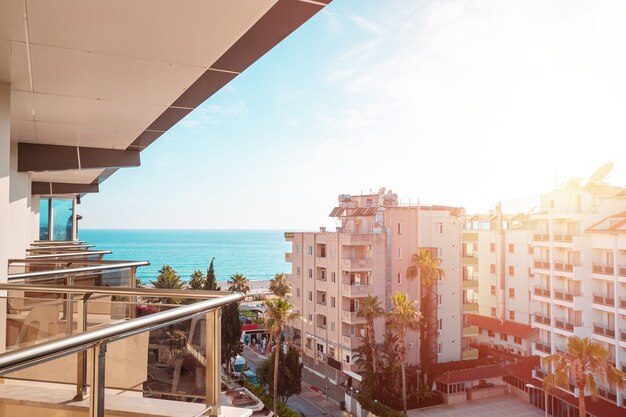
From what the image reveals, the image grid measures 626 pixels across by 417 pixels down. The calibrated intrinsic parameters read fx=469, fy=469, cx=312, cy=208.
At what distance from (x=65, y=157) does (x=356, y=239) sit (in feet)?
96.9

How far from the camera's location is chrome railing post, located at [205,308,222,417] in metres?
2.89

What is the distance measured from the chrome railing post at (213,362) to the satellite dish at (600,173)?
42741 mm

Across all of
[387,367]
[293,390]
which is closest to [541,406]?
[387,367]

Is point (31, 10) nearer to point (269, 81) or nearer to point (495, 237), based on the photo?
point (495, 237)

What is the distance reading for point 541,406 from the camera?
1314 inches

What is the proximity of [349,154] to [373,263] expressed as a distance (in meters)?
133

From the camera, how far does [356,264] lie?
36.6 m

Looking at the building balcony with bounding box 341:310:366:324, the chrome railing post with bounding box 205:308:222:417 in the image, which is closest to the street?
the building balcony with bounding box 341:310:366:324

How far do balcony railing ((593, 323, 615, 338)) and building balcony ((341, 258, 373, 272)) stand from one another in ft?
55.5

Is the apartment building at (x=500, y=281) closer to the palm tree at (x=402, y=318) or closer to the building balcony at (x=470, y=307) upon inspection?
the building balcony at (x=470, y=307)

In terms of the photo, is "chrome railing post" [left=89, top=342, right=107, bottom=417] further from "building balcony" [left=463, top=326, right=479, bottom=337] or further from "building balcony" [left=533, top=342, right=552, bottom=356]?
"building balcony" [left=463, top=326, right=479, bottom=337]

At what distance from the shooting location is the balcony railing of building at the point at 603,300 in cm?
3342

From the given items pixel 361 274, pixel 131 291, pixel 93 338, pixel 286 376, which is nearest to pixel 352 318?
pixel 361 274

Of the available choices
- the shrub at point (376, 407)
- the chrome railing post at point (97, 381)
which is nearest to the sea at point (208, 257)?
the shrub at point (376, 407)
